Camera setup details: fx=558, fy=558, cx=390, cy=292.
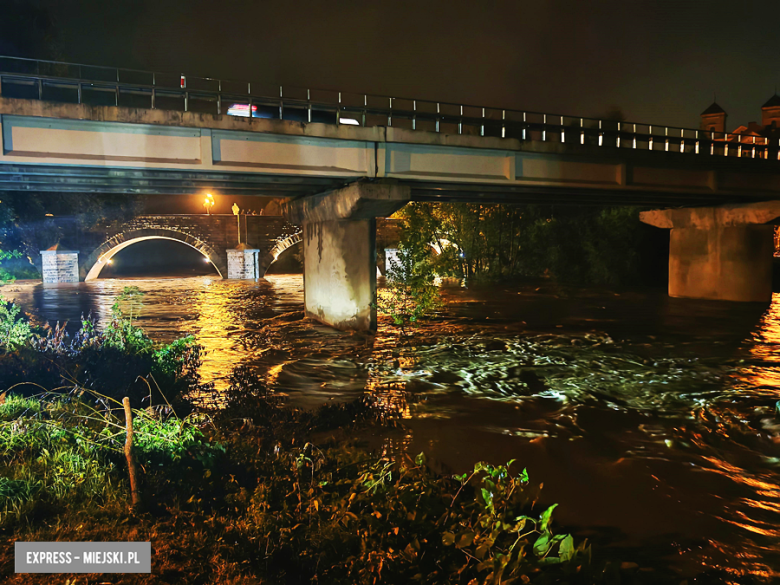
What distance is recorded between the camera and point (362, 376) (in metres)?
11.5

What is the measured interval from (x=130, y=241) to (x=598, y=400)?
41813 millimetres

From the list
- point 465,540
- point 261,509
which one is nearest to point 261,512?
point 261,509

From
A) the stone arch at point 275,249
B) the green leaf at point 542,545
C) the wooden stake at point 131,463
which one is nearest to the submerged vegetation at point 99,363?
the wooden stake at point 131,463

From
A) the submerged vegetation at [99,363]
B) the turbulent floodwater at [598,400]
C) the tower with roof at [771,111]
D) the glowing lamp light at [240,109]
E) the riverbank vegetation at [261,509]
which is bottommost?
the turbulent floodwater at [598,400]

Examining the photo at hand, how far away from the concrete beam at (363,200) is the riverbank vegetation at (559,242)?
16.2m

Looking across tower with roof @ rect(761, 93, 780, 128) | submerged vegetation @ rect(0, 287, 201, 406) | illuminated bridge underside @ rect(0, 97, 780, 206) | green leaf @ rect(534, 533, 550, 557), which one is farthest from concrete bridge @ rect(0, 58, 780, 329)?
tower with roof @ rect(761, 93, 780, 128)

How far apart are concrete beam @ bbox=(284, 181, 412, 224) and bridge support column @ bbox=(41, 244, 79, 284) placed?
31817 millimetres

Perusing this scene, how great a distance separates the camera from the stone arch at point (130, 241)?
4175 centimetres

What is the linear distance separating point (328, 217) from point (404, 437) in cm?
1021

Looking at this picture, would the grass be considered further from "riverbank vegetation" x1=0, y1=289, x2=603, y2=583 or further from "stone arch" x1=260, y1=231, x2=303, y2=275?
"stone arch" x1=260, y1=231, x2=303, y2=275

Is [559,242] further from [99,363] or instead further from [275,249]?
[99,363]

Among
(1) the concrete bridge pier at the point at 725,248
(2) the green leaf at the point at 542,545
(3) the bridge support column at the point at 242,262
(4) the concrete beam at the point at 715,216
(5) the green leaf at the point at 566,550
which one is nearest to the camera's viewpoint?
(5) the green leaf at the point at 566,550

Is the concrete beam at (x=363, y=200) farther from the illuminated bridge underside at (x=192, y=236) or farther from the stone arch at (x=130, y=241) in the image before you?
the stone arch at (x=130, y=241)

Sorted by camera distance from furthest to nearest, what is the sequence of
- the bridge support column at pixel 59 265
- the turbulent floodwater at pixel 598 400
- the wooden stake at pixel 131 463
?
the bridge support column at pixel 59 265, the turbulent floodwater at pixel 598 400, the wooden stake at pixel 131 463
